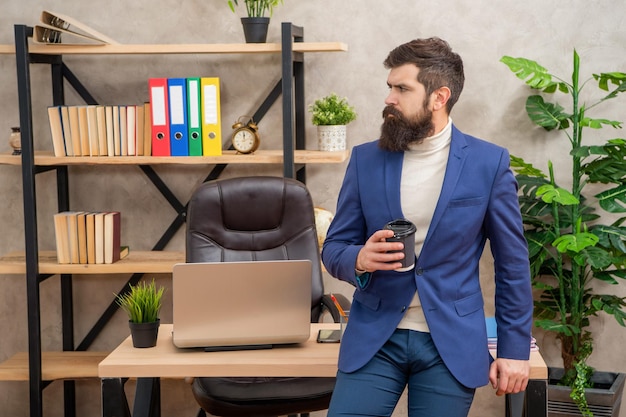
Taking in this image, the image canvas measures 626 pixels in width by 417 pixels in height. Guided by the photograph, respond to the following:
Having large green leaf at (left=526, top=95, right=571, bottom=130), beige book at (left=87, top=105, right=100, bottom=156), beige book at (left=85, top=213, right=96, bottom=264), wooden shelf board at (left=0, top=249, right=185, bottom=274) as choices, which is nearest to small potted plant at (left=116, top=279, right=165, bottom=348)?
wooden shelf board at (left=0, top=249, right=185, bottom=274)

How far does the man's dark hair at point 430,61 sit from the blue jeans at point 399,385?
607mm

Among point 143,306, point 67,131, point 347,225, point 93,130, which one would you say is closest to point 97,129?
point 93,130

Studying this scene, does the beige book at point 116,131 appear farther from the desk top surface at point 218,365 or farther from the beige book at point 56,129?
the desk top surface at point 218,365

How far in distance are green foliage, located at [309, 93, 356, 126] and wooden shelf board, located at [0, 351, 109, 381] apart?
1.43m

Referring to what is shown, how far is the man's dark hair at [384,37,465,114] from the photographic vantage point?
2023 mm

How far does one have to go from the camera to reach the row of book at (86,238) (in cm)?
348

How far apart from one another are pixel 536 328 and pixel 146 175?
1.92m

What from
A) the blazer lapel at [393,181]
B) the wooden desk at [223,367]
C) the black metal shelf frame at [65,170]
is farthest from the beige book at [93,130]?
the blazer lapel at [393,181]

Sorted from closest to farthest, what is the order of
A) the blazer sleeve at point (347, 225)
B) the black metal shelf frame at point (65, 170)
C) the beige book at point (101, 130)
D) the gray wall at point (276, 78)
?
1. the blazer sleeve at point (347, 225)
2. the black metal shelf frame at point (65, 170)
3. the beige book at point (101, 130)
4. the gray wall at point (276, 78)

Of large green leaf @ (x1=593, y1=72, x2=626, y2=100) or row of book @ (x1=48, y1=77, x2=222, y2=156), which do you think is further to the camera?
row of book @ (x1=48, y1=77, x2=222, y2=156)

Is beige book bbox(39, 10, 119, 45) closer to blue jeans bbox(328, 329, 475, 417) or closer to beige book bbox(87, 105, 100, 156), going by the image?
beige book bbox(87, 105, 100, 156)

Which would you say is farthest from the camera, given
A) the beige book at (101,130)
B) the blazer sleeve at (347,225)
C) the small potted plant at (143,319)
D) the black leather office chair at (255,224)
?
the beige book at (101,130)

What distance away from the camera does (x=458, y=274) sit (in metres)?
2.03

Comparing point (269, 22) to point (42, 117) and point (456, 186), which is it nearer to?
point (42, 117)
